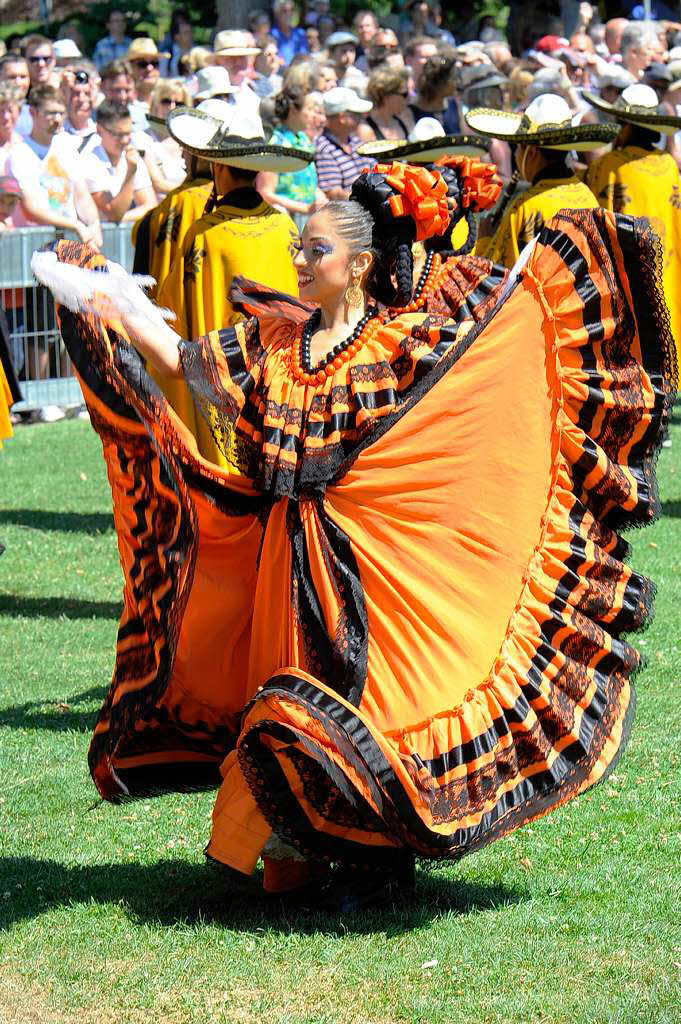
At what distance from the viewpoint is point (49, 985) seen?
410cm

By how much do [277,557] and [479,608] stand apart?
0.56 meters

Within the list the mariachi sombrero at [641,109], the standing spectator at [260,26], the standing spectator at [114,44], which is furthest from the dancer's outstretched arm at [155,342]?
the standing spectator at [114,44]

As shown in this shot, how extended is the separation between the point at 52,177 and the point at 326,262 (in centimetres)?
782

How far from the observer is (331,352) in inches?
172

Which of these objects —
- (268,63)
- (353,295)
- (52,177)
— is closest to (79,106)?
(52,177)

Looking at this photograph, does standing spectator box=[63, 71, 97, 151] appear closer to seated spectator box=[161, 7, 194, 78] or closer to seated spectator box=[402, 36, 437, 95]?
seated spectator box=[402, 36, 437, 95]

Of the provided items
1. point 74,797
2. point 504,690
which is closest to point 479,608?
point 504,690

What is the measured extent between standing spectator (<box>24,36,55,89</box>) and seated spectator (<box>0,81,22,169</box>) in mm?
1937

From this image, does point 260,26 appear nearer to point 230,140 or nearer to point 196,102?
point 196,102

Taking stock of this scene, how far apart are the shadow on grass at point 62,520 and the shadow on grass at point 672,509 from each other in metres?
3.29

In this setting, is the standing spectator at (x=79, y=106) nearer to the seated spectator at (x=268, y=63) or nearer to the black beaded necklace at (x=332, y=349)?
the seated spectator at (x=268, y=63)

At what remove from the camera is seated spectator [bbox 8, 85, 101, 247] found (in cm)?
1142

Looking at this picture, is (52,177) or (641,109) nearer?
(641,109)

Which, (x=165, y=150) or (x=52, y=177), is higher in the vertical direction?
(x=165, y=150)
